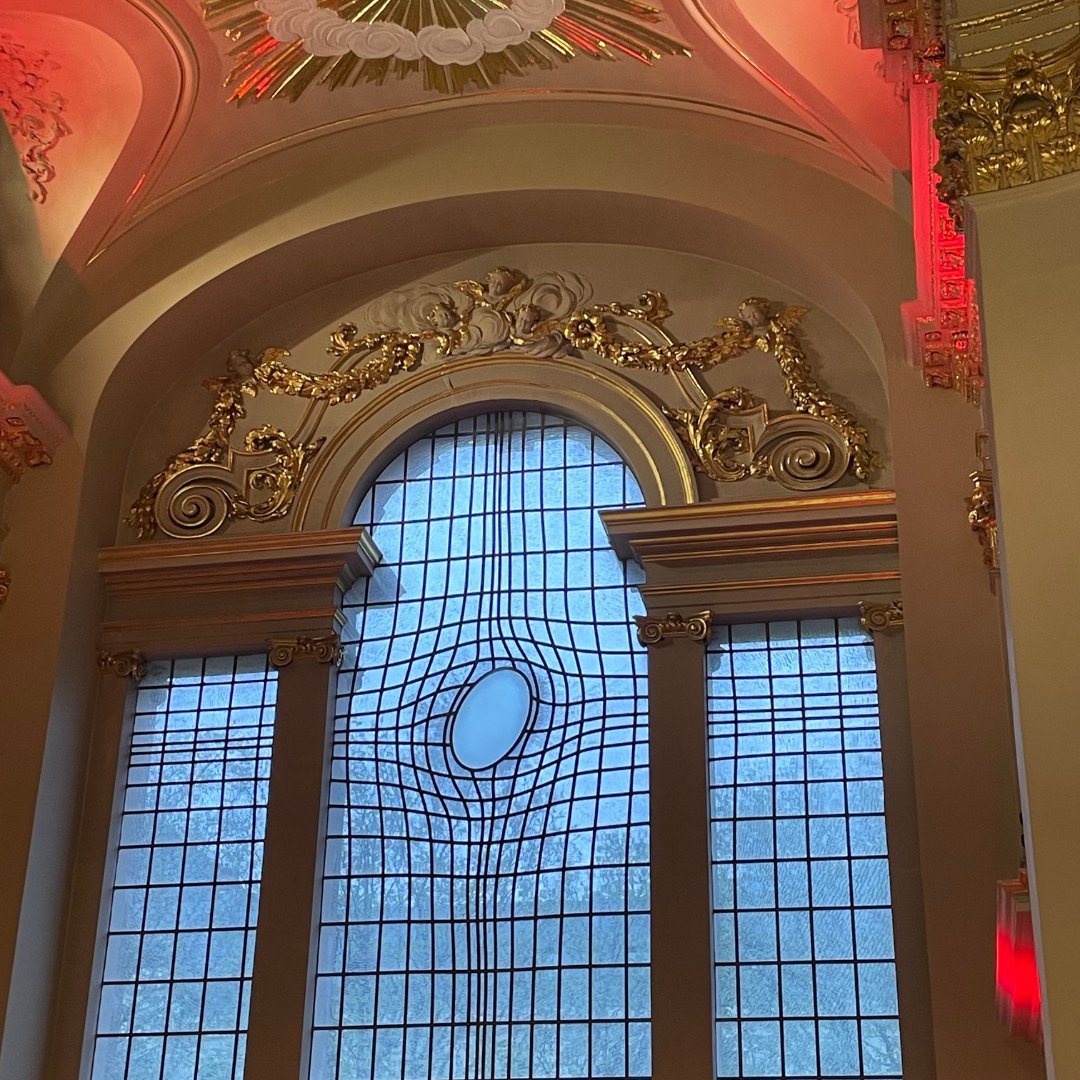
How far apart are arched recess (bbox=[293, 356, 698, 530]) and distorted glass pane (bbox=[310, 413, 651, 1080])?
19 cm

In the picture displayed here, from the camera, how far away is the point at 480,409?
11086mm

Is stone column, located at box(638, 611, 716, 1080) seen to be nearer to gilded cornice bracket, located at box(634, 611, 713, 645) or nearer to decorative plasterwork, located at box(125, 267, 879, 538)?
gilded cornice bracket, located at box(634, 611, 713, 645)

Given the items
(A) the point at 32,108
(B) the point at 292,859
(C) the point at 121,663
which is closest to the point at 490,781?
(B) the point at 292,859

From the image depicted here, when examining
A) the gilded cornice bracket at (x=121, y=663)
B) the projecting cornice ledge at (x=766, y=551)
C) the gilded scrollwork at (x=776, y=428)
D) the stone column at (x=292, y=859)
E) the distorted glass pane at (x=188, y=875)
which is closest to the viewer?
the stone column at (x=292, y=859)

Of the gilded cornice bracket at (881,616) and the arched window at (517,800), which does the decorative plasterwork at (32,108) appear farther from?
the gilded cornice bracket at (881,616)

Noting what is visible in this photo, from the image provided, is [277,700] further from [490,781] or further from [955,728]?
[955,728]

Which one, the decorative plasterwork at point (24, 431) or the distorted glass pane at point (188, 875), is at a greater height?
the decorative plasterwork at point (24, 431)

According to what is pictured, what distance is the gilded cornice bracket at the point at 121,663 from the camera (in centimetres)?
1051

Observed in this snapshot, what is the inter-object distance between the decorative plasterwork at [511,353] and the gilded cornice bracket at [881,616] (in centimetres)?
93

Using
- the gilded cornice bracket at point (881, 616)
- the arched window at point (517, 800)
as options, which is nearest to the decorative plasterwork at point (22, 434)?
the arched window at point (517, 800)

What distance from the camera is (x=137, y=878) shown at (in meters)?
10.1

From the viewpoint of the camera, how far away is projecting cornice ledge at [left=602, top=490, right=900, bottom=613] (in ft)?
32.2

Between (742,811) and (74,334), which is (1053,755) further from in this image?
(74,334)

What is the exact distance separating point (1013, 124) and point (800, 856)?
493 centimetres
